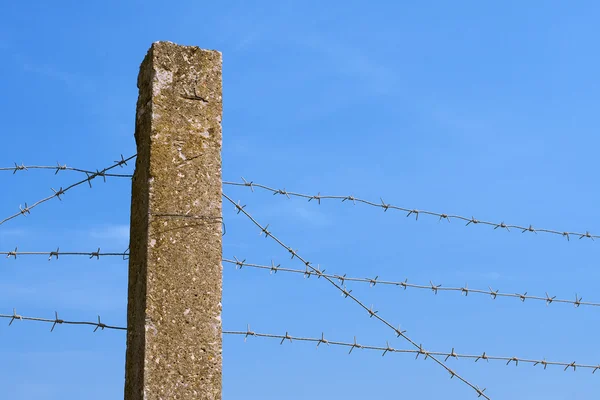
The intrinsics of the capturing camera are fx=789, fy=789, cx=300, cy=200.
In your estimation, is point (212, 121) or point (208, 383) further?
point (212, 121)

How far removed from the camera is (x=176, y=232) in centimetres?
385

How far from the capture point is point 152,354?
3676 mm

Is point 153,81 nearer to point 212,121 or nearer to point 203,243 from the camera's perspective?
point 212,121

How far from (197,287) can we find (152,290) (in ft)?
0.73

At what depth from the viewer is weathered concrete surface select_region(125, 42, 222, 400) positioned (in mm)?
3724

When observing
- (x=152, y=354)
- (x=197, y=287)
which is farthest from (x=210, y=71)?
(x=152, y=354)

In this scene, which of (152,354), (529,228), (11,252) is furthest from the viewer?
(529,228)

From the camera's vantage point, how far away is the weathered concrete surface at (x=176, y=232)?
3.72 m

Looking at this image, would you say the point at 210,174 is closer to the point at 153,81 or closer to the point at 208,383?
the point at 153,81

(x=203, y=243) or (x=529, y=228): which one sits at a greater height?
(x=529, y=228)

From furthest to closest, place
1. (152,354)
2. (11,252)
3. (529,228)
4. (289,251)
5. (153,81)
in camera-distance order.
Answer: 1. (529,228)
2. (289,251)
3. (11,252)
4. (153,81)
5. (152,354)

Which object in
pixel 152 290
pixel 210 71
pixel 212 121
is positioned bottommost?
pixel 152 290

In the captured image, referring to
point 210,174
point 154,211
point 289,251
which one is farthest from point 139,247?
point 289,251

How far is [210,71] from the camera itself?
163 inches
